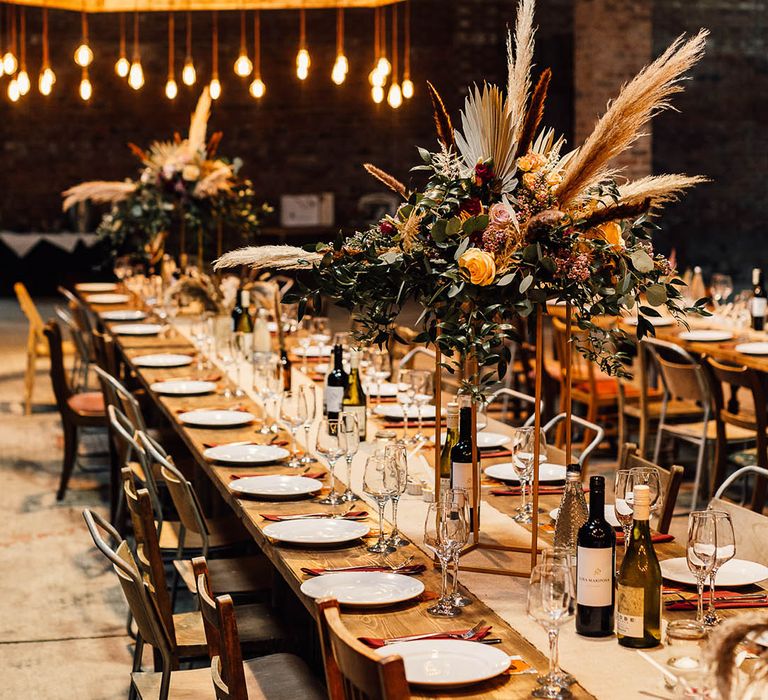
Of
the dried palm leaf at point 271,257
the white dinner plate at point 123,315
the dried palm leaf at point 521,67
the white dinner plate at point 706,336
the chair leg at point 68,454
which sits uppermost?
the dried palm leaf at point 521,67

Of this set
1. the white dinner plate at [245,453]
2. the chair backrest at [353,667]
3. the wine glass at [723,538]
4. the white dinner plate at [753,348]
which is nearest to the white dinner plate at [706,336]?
the white dinner plate at [753,348]

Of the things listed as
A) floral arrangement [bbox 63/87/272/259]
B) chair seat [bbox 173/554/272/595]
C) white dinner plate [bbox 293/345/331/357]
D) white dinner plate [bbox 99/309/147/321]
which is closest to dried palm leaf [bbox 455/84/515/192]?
chair seat [bbox 173/554/272/595]

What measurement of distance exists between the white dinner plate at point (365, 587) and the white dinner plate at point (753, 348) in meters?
3.78

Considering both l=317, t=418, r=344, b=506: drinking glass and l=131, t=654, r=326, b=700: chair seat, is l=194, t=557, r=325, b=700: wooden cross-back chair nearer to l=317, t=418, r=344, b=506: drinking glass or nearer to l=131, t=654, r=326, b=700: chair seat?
l=131, t=654, r=326, b=700: chair seat

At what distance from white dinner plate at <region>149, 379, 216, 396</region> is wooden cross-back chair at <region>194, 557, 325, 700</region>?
2053 millimetres

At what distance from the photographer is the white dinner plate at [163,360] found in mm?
5793

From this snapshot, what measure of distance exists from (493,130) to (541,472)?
4.07ft

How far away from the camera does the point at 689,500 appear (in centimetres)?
632

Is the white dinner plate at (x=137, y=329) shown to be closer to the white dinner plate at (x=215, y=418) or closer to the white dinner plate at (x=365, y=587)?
the white dinner plate at (x=215, y=418)

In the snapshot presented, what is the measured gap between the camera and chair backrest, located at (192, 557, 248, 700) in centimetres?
229

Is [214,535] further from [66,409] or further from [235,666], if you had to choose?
[66,409]

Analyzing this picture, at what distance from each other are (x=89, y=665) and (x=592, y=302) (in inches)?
105

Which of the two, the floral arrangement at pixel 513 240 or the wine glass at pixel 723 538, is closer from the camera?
the wine glass at pixel 723 538

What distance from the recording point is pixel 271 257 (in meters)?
2.76
